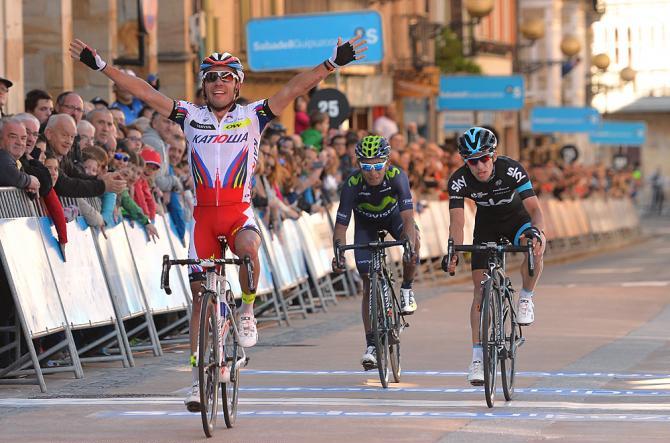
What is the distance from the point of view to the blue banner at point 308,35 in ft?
81.7

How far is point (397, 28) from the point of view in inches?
1869

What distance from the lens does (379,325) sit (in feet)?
45.8

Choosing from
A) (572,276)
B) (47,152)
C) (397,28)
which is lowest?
(572,276)

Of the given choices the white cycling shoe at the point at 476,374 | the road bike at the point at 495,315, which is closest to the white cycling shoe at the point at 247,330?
the road bike at the point at 495,315

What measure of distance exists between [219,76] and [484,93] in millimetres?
28121

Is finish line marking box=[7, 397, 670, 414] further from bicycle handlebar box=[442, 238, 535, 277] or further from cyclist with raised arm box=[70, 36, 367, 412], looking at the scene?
cyclist with raised arm box=[70, 36, 367, 412]

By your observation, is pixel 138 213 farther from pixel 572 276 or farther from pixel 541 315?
pixel 572 276

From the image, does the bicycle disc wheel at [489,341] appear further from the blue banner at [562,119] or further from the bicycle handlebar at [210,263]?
the blue banner at [562,119]

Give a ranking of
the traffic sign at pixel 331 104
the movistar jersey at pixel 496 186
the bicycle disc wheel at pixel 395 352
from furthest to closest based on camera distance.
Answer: the traffic sign at pixel 331 104 → the bicycle disc wheel at pixel 395 352 → the movistar jersey at pixel 496 186

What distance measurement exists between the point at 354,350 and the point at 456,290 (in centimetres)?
911

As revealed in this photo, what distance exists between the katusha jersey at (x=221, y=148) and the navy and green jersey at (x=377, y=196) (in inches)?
107

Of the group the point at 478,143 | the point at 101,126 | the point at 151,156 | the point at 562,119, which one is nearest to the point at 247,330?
the point at 478,143

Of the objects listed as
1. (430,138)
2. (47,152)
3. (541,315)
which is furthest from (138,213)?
(430,138)

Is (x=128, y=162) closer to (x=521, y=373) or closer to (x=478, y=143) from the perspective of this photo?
(x=521, y=373)
